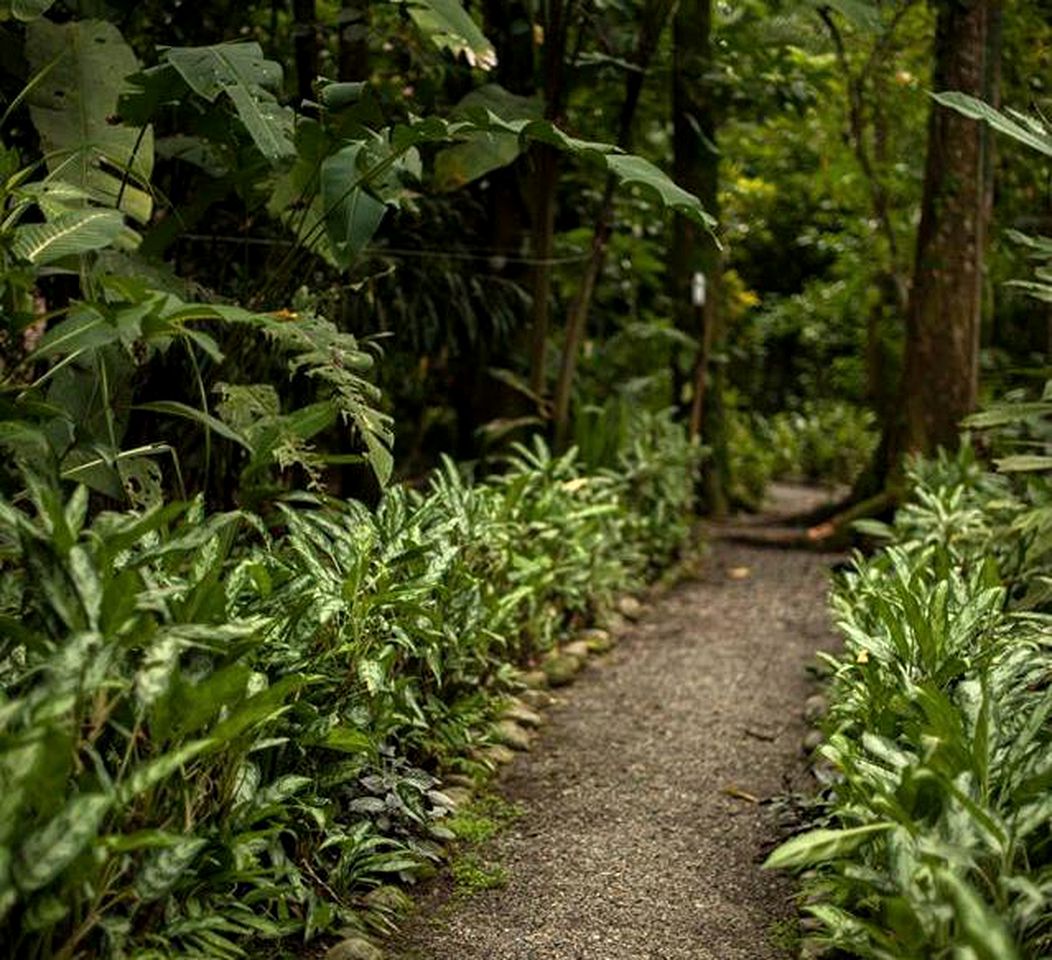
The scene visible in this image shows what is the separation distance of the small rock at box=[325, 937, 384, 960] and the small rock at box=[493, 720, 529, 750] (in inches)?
56.2

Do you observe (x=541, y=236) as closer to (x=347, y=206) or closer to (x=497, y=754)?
(x=347, y=206)

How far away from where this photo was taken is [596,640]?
211 inches

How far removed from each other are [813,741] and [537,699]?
1.00 m

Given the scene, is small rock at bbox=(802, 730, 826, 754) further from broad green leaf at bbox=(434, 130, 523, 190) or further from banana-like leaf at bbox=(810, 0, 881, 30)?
banana-like leaf at bbox=(810, 0, 881, 30)

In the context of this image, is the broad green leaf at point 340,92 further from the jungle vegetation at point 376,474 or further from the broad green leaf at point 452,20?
the broad green leaf at point 452,20

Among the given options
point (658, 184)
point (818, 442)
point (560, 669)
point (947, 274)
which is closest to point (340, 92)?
point (658, 184)

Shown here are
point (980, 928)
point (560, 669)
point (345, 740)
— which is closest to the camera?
point (980, 928)

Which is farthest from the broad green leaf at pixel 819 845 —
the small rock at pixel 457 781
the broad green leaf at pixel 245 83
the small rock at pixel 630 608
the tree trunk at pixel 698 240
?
the tree trunk at pixel 698 240

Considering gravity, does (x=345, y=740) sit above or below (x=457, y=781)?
above

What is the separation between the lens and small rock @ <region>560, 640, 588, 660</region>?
16.6ft

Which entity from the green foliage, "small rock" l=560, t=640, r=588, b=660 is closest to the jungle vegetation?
"small rock" l=560, t=640, r=588, b=660

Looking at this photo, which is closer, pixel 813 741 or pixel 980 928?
pixel 980 928

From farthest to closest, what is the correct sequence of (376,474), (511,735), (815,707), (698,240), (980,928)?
1. (698,240)
2. (815,707)
3. (511,735)
4. (376,474)
5. (980,928)

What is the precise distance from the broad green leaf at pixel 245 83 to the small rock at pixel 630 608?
316cm
